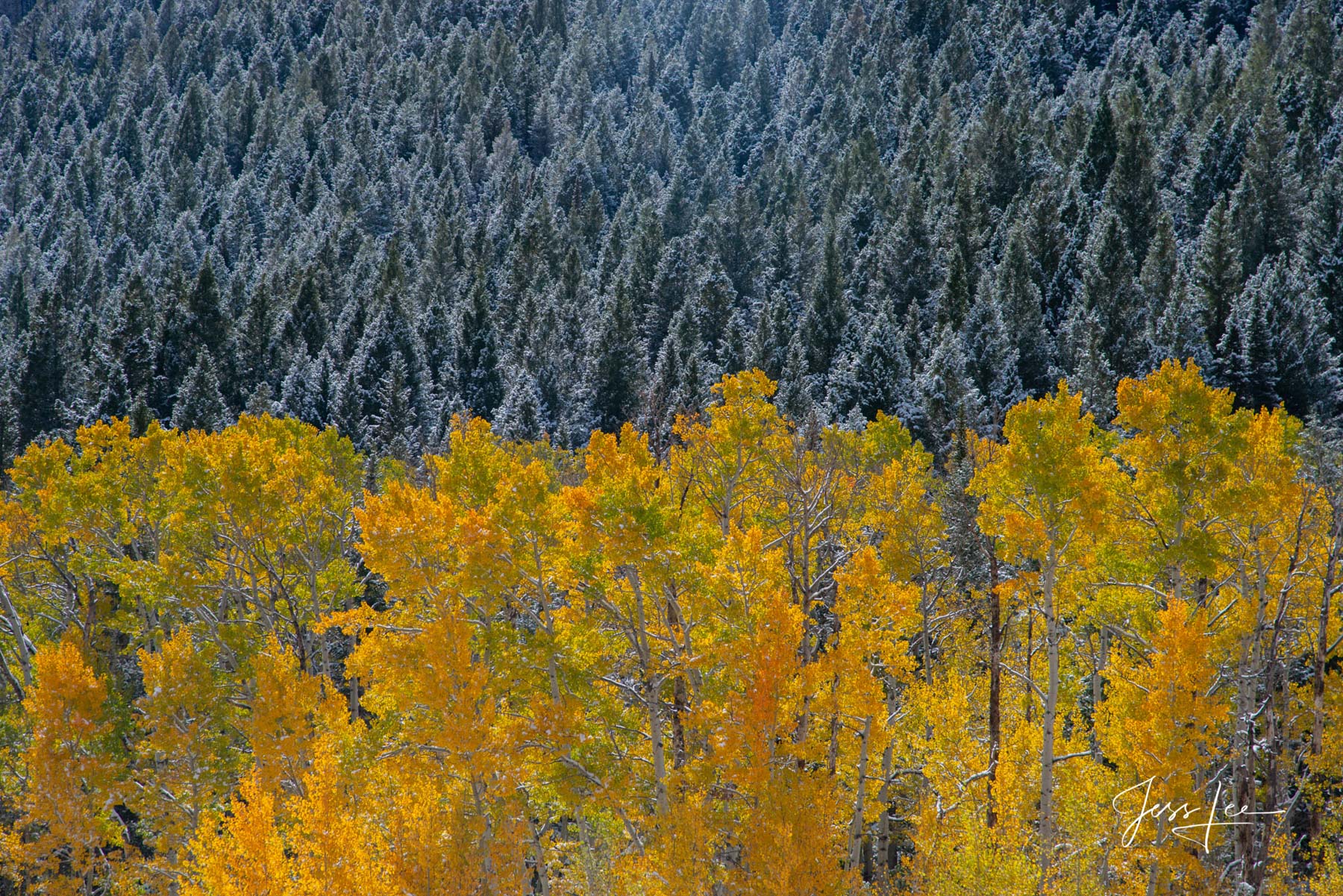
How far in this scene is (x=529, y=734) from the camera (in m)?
20.7

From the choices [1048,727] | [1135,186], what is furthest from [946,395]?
[1048,727]

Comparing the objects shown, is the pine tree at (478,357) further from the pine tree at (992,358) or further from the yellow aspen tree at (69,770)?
the yellow aspen tree at (69,770)

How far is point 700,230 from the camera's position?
330ft

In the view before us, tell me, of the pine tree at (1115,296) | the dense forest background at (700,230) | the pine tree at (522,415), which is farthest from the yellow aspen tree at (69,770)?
the pine tree at (1115,296)

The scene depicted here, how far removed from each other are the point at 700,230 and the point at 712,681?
81.9 metres

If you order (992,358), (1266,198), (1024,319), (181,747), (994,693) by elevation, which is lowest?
(181,747)

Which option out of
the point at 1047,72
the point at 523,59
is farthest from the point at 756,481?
the point at 523,59

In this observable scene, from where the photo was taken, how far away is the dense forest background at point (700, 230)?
6312 centimetres

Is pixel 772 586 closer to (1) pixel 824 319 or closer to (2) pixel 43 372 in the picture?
(1) pixel 824 319

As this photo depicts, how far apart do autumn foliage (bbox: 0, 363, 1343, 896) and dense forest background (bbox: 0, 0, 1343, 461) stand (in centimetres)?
941

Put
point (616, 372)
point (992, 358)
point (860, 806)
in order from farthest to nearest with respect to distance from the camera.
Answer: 1. point (616, 372)
2. point (992, 358)
3. point (860, 806)

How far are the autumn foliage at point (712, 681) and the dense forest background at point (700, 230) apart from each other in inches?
371

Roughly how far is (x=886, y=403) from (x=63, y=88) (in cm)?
15862

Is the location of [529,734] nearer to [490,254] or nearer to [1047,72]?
[490,254]
